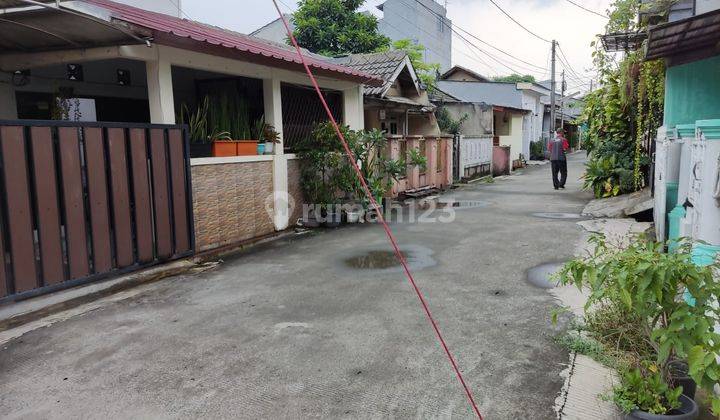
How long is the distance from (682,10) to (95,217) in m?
8.49

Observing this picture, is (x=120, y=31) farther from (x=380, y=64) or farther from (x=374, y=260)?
(x=380, y=64)

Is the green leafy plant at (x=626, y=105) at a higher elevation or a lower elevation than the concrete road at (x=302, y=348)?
higher

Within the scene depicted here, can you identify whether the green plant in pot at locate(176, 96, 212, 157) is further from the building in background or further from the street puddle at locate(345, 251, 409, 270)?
the building in background

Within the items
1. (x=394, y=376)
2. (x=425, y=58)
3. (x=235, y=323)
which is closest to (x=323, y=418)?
(x=394, y=376)

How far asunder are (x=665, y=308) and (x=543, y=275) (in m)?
3.34

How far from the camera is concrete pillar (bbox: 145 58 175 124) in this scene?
6184mm

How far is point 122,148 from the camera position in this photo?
5621 millimetres

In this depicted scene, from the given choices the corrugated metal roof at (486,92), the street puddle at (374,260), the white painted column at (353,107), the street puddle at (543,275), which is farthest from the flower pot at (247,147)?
the corrugated metal roof at (486,92)

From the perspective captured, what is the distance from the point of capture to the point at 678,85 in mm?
7707

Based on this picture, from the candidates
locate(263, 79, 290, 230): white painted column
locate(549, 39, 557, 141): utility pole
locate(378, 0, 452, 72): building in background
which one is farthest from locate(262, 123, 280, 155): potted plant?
locate(378, 0, 452, 72): building in background

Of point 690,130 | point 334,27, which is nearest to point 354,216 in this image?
point 690,130

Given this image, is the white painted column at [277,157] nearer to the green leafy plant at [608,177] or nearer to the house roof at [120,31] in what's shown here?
the house roof at [120,31]

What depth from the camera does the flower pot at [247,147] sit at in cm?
752

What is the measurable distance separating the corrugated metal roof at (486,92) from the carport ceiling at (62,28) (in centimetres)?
2368
